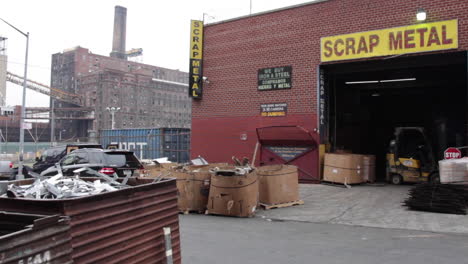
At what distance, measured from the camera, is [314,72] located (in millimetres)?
17828

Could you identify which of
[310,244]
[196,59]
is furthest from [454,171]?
[196,59]

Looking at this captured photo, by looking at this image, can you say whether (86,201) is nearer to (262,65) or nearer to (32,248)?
(32,248)

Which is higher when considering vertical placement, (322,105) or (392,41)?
(392,41)

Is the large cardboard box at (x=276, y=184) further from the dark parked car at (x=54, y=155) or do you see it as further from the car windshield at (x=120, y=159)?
the dark parked car at (x=54, y=155)

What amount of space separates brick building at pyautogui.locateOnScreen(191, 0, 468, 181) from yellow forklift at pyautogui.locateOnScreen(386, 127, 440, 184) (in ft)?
9.68

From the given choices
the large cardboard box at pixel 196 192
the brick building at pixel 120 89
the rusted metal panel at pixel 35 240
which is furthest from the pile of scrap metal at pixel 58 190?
the brick building at pixel 120 89

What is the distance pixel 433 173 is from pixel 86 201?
53.8ft

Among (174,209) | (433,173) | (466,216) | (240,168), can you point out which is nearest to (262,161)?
(433,173)

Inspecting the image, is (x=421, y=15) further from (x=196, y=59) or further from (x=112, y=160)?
(x=112, y=160)

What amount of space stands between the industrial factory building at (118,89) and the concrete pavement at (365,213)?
234ft

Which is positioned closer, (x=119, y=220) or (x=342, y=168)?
(x=119, y=220)

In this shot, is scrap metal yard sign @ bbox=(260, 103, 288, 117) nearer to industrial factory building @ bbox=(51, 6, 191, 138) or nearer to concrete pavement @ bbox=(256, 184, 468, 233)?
concrete pavement @ bbox=(256, 184, 468, 233)

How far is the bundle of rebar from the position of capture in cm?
1049

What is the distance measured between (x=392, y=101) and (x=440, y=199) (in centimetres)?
1817
